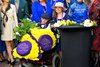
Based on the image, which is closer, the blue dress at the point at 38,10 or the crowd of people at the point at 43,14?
the crowd of people at the point at 43,14

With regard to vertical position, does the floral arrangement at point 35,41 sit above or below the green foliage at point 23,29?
below

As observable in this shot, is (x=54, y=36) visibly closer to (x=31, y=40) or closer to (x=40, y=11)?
(x=31, y=40)

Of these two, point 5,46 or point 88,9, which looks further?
point 5,46

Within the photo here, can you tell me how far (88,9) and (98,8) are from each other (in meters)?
0.36

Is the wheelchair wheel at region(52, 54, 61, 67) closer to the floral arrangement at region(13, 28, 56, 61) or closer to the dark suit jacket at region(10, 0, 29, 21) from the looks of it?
the floral arrangement at region(13, 28, 56, 61)

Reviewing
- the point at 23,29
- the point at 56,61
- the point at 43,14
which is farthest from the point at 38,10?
the point at 56,61

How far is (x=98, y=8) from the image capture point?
298 inches

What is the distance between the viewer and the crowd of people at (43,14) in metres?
7.77

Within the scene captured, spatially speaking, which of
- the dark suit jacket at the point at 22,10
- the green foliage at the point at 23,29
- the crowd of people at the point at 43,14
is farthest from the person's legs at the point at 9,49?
the green foliage at the point at 23,29

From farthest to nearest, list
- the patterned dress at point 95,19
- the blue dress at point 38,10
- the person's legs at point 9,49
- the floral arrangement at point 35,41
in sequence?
the person's legs at point 9,49 < the blue dress at point 38,10 < the patterned dress at point 95,19 < the floral arrangement at point 35,41

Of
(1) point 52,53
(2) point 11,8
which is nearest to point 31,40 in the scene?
(1) point 52,53

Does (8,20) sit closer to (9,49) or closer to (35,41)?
(9,49)

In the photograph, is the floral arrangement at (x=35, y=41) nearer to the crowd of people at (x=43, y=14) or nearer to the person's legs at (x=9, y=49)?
the crowd of people at (x=43, y=14)

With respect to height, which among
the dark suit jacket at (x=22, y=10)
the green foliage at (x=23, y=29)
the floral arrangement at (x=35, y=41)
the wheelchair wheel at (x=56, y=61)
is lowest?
the wheelchair wheel at (x=56, y=61)
